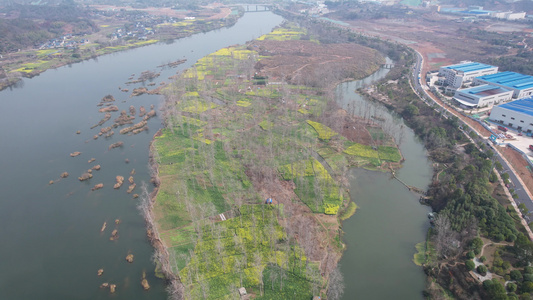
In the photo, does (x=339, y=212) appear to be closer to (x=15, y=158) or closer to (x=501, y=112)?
(x=501, y=112)

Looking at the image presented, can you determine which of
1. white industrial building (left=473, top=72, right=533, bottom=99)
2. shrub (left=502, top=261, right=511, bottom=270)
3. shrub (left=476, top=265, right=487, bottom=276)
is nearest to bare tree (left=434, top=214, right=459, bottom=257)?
shrub (left=476, top=265, right=487, bottom=276)

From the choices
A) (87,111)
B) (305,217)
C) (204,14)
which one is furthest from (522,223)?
(204,14)

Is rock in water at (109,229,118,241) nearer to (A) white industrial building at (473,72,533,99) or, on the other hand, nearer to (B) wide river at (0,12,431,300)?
(B) wide river at (0,12,431,300)

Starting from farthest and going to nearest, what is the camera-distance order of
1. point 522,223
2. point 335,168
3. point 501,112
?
point 501,112 → point 335,168 → point 522,223

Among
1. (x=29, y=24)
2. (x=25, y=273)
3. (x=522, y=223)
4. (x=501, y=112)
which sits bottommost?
(x=25, y=273)

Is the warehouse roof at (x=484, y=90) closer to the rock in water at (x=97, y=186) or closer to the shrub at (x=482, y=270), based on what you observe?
the shrub at (x=482, y=270)

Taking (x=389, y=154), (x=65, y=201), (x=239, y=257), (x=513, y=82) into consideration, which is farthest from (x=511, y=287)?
(x=513, y=82)

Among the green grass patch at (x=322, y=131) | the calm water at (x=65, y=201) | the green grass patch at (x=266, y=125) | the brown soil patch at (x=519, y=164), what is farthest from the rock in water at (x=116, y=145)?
the brown soil patch at (x=519, y=164)
